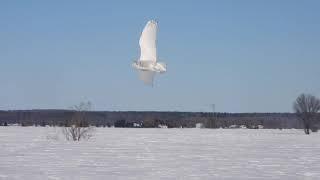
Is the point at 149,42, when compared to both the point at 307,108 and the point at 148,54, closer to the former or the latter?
the point at 148,54

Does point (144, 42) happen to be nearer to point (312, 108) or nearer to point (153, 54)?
point (153, 54)

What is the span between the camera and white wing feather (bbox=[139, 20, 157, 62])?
15266mm

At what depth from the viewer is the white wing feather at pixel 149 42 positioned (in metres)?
15.3

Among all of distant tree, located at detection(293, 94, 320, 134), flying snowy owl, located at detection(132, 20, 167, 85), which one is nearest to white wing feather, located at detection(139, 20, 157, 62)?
flying snowy owl, located at detection(132, 20, 167, 85)

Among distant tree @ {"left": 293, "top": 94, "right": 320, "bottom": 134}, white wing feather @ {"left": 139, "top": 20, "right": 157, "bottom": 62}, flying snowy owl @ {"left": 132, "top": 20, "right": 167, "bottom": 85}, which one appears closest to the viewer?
flying snowy owl @ {"left": 132, "top": 20, "right": 167, "bottom": 85}

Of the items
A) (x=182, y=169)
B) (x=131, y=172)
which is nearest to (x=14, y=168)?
(x=131, y=172)

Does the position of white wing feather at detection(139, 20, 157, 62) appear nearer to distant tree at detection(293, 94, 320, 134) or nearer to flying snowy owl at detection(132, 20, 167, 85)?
flying snowy owl at detection(132, 20, 167, 85)

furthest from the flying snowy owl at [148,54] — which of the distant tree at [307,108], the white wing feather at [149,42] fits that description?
the distant tree at [307,108]

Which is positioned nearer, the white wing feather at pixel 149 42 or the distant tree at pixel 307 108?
the white wing feather at pixel 149 42

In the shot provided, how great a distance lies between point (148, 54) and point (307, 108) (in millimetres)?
74947

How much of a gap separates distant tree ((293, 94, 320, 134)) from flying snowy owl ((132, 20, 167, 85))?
238 ft

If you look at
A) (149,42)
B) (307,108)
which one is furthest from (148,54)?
(307,108)

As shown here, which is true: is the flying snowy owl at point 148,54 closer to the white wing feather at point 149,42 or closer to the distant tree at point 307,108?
the white wing feather at point 149,42

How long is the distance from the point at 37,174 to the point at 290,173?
249 inches
